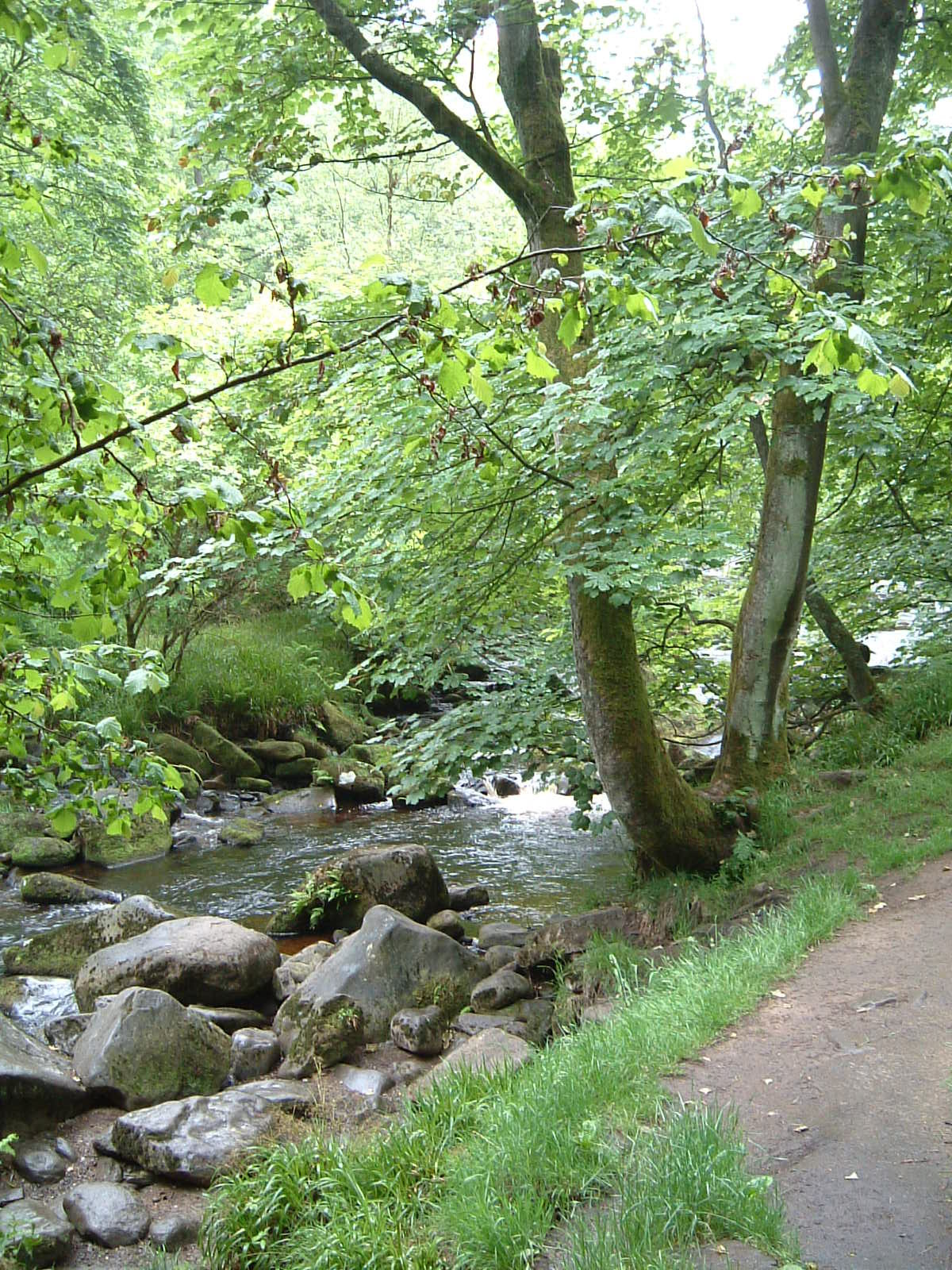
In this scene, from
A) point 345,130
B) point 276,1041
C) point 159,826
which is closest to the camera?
point 276,1041

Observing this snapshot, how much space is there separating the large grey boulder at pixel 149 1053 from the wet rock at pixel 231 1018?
2.08 ft

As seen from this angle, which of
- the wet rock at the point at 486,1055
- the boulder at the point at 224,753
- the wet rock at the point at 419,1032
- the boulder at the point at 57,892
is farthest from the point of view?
the boulder at the point at 224,753

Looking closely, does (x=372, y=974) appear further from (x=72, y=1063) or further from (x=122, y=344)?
(x=122, y=344)

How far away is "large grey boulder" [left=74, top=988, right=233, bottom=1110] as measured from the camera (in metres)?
5.71

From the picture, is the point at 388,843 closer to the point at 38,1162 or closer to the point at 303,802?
the point at 303,802

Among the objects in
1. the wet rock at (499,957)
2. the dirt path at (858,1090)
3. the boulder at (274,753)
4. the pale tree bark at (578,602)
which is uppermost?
the pale tree bark at (578,602)

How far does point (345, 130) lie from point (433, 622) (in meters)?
4.54

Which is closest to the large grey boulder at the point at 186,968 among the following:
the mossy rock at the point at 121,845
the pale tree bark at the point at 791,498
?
the mossy rock at the point at 121,845

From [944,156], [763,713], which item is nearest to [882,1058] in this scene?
[944,156]

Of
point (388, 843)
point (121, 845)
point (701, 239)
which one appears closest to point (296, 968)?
point (388, 843)

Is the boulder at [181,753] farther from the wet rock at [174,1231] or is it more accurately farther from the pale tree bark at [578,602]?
the wet rock at [174,1231]

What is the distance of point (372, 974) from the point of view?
22.4 ft

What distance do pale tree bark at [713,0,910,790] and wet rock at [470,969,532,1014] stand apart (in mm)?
2468

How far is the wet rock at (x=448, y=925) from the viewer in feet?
28.1
